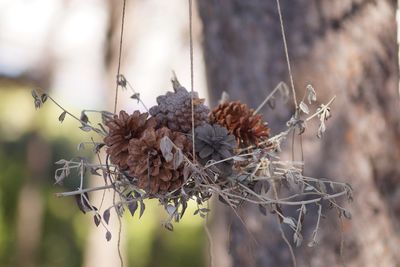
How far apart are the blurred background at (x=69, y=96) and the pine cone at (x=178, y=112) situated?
3.14 metres

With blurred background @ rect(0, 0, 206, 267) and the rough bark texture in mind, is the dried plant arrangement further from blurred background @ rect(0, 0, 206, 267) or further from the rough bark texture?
blurred background @ rect(0, 0, 206, 267)

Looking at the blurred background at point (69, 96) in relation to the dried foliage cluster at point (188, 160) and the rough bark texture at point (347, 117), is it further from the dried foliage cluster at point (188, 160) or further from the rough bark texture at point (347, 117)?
the dried foliage cluster at point (188, 160)

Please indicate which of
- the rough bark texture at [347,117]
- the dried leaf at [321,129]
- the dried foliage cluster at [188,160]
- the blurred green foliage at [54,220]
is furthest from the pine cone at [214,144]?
the blurred green foliage at [54,220]

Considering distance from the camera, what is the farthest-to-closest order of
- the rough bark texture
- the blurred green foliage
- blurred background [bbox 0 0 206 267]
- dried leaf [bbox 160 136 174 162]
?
1. the blurred green foliage
2. blurred background [bbox 0 0 206 267]
3. the rough bark texture
4. dried leaf [bbox 160 136 174 162]

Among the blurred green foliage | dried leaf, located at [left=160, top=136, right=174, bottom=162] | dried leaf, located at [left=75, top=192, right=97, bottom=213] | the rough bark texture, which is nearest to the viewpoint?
dried leaf, located at [left=160, top=136, right=174, bottom=162]

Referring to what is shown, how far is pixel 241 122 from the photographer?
100cm

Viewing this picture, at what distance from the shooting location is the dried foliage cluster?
0.90 m

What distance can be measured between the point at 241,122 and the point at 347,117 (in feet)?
2.18

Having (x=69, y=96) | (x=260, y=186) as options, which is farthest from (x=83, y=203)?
(x=69, y=96)

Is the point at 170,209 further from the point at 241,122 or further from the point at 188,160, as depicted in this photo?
the point at 241,122

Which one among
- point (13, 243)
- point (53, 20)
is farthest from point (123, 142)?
point (13, 243)

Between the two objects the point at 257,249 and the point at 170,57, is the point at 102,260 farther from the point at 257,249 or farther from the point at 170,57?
the point at 257,249

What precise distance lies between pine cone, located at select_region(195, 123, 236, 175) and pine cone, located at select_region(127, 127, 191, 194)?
4 cm

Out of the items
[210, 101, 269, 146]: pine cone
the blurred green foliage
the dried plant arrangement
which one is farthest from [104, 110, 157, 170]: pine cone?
the blurred green foliage
